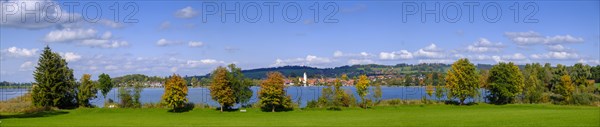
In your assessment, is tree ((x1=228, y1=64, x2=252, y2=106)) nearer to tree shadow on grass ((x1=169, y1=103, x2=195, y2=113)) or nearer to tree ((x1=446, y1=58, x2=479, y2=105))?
tree shadow on grass ((x1=169, y1=103, x2=195, y2=113))

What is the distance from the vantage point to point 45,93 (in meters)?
73.2

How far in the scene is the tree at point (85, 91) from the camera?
76.6 m

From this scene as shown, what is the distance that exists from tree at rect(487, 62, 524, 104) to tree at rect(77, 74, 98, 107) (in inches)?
2388

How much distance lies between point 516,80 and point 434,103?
14.5 meters

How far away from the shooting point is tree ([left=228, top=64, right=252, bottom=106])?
75075mm

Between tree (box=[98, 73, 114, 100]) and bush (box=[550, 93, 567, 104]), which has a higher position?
tree (box=[98, 73, 114, 100])

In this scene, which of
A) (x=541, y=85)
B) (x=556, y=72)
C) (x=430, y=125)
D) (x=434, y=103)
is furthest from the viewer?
(x=556, y=72)

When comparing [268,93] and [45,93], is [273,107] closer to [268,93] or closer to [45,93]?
[268,93]

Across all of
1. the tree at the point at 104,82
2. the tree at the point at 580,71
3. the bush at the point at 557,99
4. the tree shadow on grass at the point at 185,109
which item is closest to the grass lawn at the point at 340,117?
the tree shadow on grass at the point at 185,109

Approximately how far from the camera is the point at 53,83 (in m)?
74.3

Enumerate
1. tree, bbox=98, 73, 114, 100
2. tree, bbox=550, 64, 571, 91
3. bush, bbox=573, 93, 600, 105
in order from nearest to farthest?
bush, bbox=573, 93, 600, 105 → tree, bbox=98, 73, 114, 100 → tree, bbox=550, 64, 571, 91

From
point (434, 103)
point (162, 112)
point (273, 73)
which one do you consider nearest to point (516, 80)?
point (434, 103)

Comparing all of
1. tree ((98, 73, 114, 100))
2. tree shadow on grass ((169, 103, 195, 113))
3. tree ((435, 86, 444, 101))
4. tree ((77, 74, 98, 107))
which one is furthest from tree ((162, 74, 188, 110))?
tree ((435, 86, 444, 101))

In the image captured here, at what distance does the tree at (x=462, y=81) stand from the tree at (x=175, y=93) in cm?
4093
